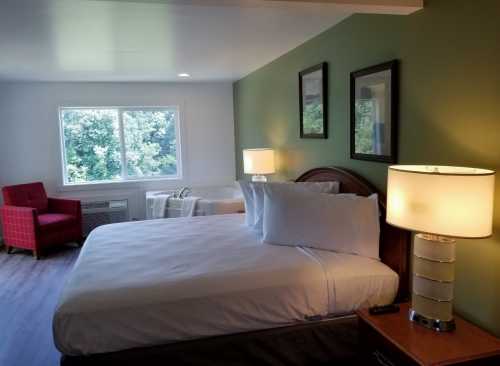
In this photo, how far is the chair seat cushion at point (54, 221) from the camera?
4.73 metres

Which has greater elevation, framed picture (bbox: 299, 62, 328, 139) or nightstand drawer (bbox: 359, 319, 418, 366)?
framed picture (bbox: 299, 62, 328, 139)

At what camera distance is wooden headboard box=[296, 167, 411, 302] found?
224cm

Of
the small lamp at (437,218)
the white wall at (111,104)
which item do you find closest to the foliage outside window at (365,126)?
the small lamp at (437,218)

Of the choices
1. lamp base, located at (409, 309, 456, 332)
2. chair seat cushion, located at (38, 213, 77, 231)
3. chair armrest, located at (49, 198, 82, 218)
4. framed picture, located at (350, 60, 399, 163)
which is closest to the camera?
lamp base, located at (409, 309, 456, 332)

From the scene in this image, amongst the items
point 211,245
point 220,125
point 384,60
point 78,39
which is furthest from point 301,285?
point 220,125

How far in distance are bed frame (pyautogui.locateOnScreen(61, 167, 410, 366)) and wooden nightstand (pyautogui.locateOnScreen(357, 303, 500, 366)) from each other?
10.1 inches

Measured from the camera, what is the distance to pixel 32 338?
9.22 feet

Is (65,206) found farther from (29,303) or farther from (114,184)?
(29,303)

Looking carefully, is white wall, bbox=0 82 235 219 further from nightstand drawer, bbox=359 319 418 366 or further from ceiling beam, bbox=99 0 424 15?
nightstand drawer, bbox=359 319 418 366

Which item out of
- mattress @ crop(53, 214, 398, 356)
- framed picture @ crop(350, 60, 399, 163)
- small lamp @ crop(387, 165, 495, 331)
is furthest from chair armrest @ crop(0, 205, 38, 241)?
small lamp @ crop(387, 165, 495, 331)

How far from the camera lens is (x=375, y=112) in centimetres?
254

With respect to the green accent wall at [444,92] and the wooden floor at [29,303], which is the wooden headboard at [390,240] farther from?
the wooden floor at [29,303]

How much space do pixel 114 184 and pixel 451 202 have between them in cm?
507

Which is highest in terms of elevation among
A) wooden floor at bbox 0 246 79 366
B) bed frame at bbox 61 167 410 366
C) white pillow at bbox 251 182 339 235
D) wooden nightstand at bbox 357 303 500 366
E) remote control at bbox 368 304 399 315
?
white pillow at bbox 251 182 339 235
